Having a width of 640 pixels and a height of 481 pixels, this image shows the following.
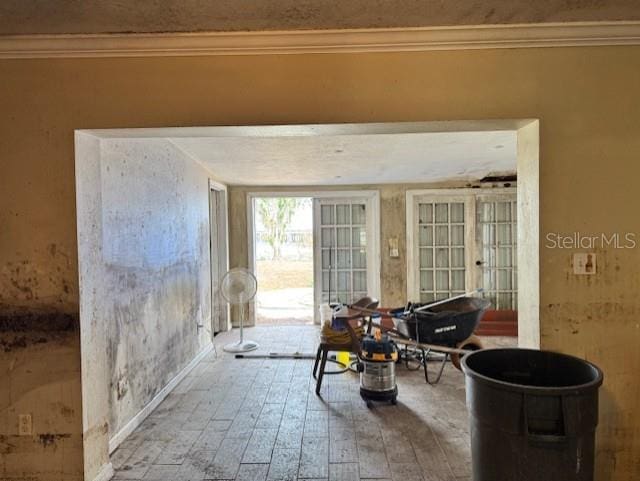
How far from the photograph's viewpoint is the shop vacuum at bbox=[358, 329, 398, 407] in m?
3.07

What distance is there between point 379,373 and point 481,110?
209cm

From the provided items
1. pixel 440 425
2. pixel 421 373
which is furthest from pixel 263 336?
pixel 440 425

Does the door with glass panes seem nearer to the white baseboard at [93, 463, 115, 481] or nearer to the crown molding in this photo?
the white baseboard at [93, 463, 115, 481]

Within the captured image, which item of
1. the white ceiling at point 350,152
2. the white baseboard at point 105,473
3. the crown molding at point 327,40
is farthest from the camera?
the white baseboard at point 105,473

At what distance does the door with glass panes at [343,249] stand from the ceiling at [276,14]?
13.9 ft

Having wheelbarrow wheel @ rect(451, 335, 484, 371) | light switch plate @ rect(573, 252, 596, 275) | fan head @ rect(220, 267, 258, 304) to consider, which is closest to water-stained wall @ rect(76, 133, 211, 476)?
fan head @ rect(220, 267, 258, 304)

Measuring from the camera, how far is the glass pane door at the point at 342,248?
6.02 metres

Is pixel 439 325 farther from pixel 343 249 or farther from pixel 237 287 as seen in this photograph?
pixel 343 249

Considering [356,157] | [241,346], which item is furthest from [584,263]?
[241,346]

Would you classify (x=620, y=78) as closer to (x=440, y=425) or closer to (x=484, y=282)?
(x=440, y=425)

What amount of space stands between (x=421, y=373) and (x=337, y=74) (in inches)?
120

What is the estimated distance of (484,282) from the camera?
19.1 ft

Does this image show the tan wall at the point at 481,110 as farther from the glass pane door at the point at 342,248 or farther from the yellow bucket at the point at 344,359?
the glass pane door at the point at 342,248

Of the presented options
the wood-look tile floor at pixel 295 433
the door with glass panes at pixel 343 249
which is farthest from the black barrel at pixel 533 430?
the door with glass panes at pixel 343 249
